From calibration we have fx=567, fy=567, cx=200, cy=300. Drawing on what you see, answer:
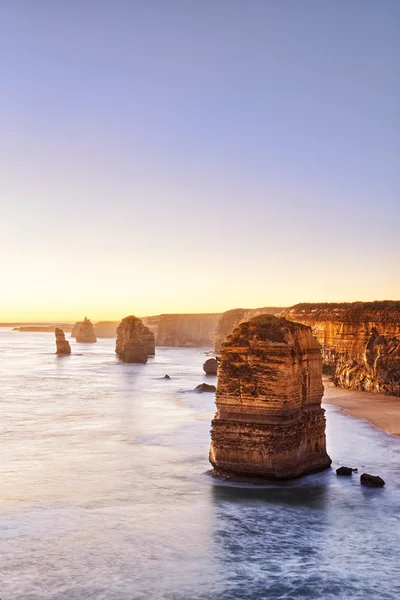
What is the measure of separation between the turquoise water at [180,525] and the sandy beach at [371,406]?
357 centimetres

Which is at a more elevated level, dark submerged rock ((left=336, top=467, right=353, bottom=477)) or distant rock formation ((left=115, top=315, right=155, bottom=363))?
distant rock formation ((left=115, top=315, right=155, bottom=363))

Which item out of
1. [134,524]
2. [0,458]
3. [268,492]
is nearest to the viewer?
[134,524]

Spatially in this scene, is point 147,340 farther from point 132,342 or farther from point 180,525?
point 180,525

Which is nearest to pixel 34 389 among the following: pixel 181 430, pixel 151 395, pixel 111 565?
pixel 151 395

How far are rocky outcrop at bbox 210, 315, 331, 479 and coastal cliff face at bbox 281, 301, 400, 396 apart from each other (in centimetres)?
2720

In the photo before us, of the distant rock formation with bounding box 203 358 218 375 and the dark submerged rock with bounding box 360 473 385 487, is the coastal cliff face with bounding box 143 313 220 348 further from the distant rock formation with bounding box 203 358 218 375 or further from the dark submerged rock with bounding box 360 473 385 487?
the dark submerged rock with bounding box 360 473 385 487

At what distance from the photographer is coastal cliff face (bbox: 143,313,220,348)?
18112cm

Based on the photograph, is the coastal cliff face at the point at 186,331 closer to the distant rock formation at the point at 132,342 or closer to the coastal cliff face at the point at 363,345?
the distant rock formation at the point at 132,342

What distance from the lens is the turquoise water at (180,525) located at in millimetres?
12789

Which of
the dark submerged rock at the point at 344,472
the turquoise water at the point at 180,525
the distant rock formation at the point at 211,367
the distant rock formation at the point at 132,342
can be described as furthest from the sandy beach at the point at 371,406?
the distant rock formation at the point at 132,342

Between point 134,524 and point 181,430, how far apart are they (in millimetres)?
14823

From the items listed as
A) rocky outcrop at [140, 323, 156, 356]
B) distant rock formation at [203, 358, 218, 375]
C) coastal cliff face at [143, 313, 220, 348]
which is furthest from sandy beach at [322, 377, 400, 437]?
coastal cliff face at [143, 313, 220, 348]

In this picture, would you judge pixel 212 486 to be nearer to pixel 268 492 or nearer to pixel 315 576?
pixel 268 492

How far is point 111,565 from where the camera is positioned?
45.0ft
